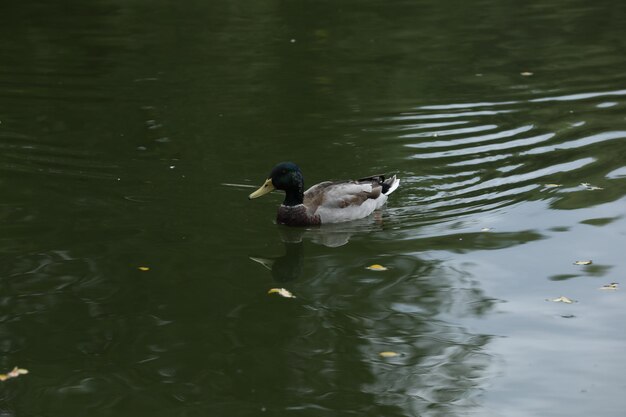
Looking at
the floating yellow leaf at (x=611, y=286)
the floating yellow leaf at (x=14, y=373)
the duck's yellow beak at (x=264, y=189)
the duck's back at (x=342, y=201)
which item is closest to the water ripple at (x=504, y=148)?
the duck's back at (x=342, y=201)

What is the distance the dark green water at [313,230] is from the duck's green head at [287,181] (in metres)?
0.37

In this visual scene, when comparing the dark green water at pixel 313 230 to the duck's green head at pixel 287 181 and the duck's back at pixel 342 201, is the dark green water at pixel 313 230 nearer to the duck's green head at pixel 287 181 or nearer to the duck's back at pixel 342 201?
the duck's back at pixel 342 201

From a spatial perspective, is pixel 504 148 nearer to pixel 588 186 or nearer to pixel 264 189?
pixel 588 186

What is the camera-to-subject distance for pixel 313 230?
11.3m

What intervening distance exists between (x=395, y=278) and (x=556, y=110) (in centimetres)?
595

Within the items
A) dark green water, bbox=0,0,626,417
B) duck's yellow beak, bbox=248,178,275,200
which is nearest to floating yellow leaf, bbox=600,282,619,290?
dark green water, bbox=0,0,626,417

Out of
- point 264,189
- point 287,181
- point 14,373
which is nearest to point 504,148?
point 287,181

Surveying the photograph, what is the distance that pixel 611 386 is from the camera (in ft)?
24.4

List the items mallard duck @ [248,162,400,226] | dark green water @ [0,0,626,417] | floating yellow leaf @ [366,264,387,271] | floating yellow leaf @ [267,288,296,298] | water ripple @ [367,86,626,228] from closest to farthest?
dark green water @ [0,0,626,417]
floating yellow leaf @ [267,288,296,298]
floating yellow leaf @ [366,264,387,271]
mallard duck @ [248,162,400,226]
water ripple @ [367,86,626,228]

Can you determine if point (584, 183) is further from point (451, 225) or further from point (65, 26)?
point (65, 26)

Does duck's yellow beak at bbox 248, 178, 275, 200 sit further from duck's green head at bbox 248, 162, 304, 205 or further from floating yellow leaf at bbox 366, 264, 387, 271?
floating yellow leaf at bbox 366, 264, 387, 271

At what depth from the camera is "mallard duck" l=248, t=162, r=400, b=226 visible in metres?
11.3

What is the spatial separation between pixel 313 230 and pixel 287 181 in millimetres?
562

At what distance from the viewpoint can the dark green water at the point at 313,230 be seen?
7637mm
